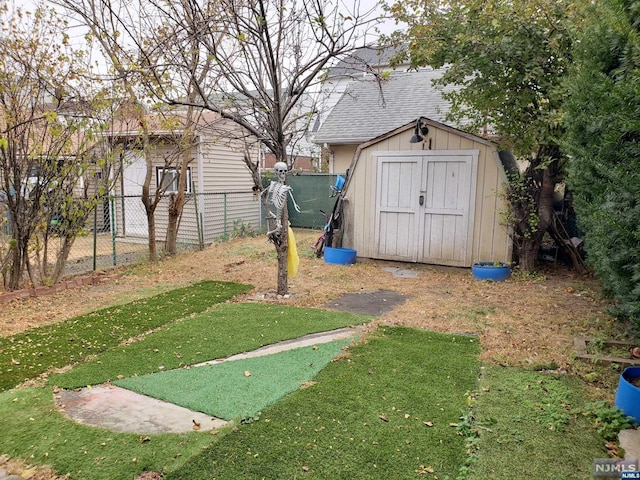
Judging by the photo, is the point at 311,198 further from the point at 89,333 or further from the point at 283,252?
the point at 89,333

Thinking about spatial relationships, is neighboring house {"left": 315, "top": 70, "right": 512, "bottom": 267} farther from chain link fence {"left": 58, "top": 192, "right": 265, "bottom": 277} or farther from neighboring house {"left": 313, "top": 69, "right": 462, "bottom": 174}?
neighboring house {"left": 313, "top": 69, "right": 462, "bottom": 174}

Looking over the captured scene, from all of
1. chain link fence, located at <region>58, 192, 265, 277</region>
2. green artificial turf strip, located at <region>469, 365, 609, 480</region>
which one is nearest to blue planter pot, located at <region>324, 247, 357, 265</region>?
chain link fence, located at <region>58, 192, 265, 277</region>

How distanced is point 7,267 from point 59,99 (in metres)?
2.32

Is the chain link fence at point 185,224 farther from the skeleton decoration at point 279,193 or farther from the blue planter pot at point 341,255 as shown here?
the skeleton decoration at point 279,193

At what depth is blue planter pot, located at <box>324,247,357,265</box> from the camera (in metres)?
8.17

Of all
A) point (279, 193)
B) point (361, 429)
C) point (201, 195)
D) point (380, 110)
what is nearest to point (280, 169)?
point (279, 193)

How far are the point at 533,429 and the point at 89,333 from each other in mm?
4006

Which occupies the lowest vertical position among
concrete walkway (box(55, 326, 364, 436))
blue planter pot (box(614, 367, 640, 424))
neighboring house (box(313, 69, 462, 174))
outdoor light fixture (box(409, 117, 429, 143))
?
concrete walkway (box(55, 326, 364, 436))

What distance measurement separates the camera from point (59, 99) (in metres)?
5.98

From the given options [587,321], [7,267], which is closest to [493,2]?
[587,321]

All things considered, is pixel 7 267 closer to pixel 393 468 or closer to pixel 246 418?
pixel 246 418

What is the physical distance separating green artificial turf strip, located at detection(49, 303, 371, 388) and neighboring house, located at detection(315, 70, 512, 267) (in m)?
3.15

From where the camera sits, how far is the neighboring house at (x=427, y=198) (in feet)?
24.1

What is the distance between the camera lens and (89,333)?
4.52m
